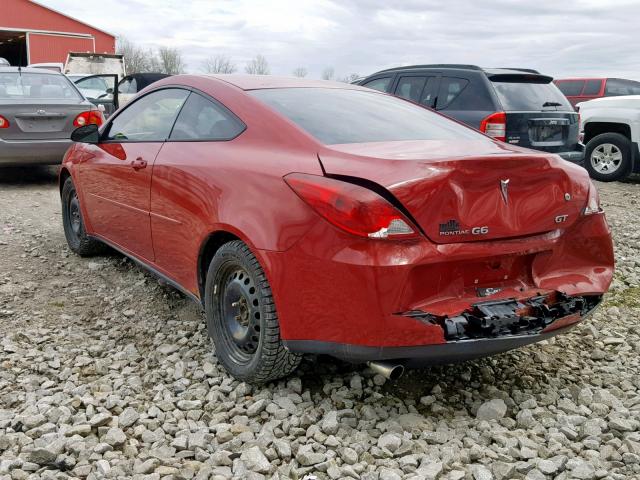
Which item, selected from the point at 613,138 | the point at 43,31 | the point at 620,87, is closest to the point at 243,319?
the point at 613,138

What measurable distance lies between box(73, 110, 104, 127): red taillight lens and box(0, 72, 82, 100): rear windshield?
0.57 m

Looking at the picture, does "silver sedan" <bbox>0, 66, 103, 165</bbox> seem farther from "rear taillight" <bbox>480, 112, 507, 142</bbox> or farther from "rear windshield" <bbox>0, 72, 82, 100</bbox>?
"rear taillight" <bbox>480, 112, 507, 142</bbox>

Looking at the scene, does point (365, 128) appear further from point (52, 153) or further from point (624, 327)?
point (52, 153)

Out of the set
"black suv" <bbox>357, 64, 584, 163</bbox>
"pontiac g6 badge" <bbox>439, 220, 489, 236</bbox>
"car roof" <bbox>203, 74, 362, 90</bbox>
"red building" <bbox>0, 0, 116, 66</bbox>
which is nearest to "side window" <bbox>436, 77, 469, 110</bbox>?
"black suv" <bbox>357, 64, 584, 163</bbox>

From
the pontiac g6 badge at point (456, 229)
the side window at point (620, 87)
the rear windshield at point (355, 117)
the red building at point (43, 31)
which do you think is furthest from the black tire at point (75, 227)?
the red building at point (43, 31)

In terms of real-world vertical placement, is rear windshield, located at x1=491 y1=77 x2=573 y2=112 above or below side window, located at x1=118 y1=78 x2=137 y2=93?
above

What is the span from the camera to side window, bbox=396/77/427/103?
835 centimetres

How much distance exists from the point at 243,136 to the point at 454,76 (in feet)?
17.5

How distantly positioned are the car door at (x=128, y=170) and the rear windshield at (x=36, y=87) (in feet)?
14.7

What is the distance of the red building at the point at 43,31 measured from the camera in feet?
111

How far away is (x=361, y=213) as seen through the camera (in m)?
2.51

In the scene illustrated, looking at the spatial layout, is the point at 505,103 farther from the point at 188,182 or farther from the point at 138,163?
the point at 188,182

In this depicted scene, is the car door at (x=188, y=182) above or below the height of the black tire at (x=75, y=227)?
above

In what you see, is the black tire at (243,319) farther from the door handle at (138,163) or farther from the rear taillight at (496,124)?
the rear taillight at (496,124)
